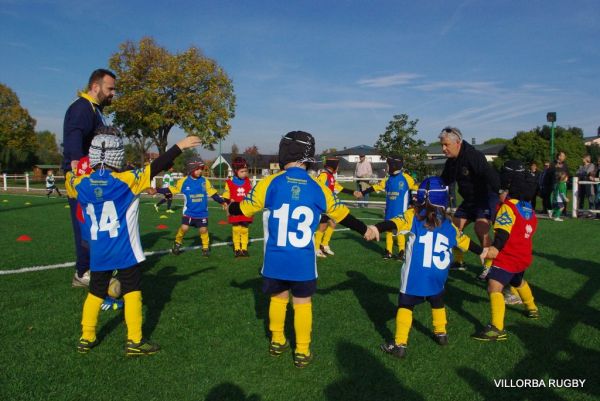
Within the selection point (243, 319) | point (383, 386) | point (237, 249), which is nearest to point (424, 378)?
point (383, 386)

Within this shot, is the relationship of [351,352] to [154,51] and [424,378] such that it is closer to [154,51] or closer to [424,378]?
[424,378]

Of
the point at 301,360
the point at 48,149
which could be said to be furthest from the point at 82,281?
the point at 48,149

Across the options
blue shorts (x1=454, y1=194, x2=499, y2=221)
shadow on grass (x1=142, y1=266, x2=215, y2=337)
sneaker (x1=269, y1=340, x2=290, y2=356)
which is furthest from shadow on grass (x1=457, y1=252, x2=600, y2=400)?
shadow on grass (x1=142, y1=266, x2=215, y2=337)

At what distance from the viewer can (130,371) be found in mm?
3783

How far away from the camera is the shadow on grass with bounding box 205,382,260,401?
132 inches

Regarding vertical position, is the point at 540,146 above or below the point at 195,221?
above

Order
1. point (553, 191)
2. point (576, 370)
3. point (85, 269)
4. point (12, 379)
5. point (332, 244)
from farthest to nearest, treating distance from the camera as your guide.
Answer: point (553, 191)
point (332, 244)
point (85, 269)
point (576, 370)
point (12, 379)

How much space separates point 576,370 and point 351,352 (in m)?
2.00

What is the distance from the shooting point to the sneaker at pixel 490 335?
462cm

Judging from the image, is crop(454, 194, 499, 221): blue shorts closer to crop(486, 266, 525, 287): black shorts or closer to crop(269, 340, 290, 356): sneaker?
crop(486, 266, 525, 287): black shorts

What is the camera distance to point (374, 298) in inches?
→ 239

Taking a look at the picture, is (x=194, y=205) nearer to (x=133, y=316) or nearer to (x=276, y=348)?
(x=133, y=316)

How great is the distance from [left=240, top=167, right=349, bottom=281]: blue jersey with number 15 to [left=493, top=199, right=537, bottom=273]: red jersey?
222 cm

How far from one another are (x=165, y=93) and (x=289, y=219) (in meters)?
32.4
